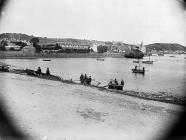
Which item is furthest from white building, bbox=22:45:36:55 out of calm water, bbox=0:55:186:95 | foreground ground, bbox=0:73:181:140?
foreground ground, bbox=0:73:181:140

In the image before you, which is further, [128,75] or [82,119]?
[128,75]

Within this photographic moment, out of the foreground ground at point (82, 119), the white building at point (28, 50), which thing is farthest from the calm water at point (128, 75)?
the white building at point (28, 50)

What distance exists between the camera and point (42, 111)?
495 centimetres

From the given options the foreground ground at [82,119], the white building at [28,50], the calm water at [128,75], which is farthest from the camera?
the white building at [28,50]

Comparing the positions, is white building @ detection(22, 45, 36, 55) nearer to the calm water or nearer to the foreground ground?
the calm water

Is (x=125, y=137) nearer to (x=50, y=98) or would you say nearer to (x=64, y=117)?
(x=64, y=117)

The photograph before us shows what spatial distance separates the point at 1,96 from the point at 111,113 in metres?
2.49

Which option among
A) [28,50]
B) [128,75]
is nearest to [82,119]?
[128,75]

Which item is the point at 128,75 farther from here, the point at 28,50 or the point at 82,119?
the point at 28,50

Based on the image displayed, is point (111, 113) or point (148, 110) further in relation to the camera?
point (148, 110)

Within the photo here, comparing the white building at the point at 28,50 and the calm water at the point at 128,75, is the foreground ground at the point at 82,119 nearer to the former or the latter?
the calm water at the point at 128,75

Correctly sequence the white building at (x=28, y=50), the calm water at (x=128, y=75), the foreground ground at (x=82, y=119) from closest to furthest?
1. the foreground ground at (x=82, y=119)
2. the calm water at (x=128, y=75)
3. the white building at (x=28, y=50)

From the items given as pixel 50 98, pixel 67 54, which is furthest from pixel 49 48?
pixel 50 98

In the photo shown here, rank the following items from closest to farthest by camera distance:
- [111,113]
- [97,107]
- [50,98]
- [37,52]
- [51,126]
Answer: [51,126]
[111,113]
[97,107]
[50,98]
[37,52]
